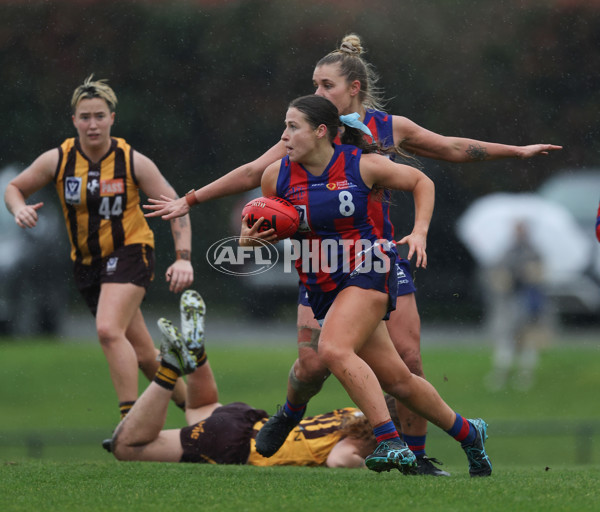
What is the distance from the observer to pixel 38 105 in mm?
13633

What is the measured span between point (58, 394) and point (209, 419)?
23.6 feet

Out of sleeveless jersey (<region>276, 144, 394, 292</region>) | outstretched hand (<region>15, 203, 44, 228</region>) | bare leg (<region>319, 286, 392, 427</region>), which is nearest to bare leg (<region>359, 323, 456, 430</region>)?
bare leg (<region>319, 286, 392, 427</region>)

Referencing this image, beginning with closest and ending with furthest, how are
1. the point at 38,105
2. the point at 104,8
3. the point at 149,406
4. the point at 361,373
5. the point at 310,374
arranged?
the point at 361,373 < the point at 310,374 < the point at 149,406 < the point at 38,105 < the point at 104,8

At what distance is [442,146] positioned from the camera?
217 inches

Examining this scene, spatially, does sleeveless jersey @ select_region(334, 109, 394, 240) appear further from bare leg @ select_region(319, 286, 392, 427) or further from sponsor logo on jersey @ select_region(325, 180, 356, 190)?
bare leg @ select_region(319, 286, 392, 427)

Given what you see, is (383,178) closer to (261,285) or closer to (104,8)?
(261,285)

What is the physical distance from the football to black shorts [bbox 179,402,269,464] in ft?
4.51

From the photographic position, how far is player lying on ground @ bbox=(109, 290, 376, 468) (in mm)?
5535

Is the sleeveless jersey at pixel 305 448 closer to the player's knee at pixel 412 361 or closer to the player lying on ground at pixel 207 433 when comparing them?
the player lying on ground at pixel 207 433

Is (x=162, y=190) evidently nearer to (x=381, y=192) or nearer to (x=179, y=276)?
(x=179, y=276)

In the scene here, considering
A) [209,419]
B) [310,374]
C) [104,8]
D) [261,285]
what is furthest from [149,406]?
[104,8]

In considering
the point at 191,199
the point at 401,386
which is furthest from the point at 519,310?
the point at 401,386

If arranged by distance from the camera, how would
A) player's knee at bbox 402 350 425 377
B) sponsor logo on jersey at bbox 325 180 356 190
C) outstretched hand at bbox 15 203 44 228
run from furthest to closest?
1. outstretched hand at bbox 15 203 44 228
2. player's knee at bbox 402 350 425 377
3. sponsor logo on jersey at bbox 325 180 356 190

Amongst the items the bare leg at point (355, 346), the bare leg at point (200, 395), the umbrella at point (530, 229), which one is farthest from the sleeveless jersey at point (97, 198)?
the umbrella at point (530, 229)
